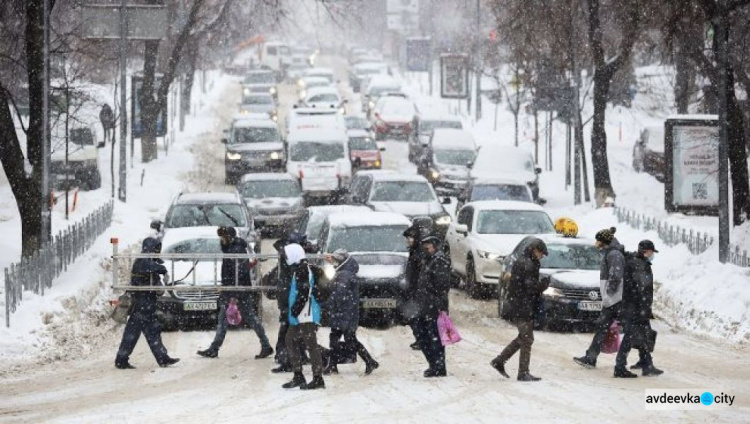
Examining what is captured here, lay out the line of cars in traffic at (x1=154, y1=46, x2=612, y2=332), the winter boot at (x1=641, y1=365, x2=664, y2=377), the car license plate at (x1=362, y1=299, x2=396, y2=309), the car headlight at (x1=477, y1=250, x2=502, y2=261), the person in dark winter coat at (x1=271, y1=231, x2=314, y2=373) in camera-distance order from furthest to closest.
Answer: the car headlight at (x1=477, y1=250, x2=502, y2=261)
the line of cars in traffic at (x1=154, y1=46, x2=612, y2=332)
the car license plate at (x1=362, y1=299, x2=396, y2=309)
the winter boot at (x1=641, y1=365, x2=664, y2=377)
the person in dark winter coat at (x1=271, y1=231, x2=314, y2=373)

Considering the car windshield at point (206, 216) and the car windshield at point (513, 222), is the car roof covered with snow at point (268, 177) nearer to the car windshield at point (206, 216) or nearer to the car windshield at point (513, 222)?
the car windshield at point (206, 216)

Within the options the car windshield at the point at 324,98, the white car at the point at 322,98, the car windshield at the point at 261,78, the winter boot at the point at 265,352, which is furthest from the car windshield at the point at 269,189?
the car windshield at the point at 261,78

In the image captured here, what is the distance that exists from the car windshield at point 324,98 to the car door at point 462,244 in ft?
141

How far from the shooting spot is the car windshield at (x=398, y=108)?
6172 cm

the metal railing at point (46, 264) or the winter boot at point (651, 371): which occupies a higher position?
the metal railing at point (46, 264)

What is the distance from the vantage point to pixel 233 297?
57.3 feet

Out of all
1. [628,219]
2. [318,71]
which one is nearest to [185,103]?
[318,71]

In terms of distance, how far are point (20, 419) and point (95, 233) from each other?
49.5ft

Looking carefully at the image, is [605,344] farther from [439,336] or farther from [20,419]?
[20,419]

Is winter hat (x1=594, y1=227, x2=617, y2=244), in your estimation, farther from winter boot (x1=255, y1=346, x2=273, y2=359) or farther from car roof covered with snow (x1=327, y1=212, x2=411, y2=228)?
car roof covered with snow (x1=327, y1=212, x2=411, y2=228)

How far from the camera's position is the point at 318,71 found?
9025 cm

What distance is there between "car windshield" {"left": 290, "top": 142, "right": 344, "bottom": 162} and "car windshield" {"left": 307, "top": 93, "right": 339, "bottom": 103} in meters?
28.8

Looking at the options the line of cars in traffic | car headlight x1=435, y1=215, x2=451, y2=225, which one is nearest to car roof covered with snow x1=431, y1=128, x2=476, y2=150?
the line of cars in traffic

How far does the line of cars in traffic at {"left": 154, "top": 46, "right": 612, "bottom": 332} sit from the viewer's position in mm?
20172
